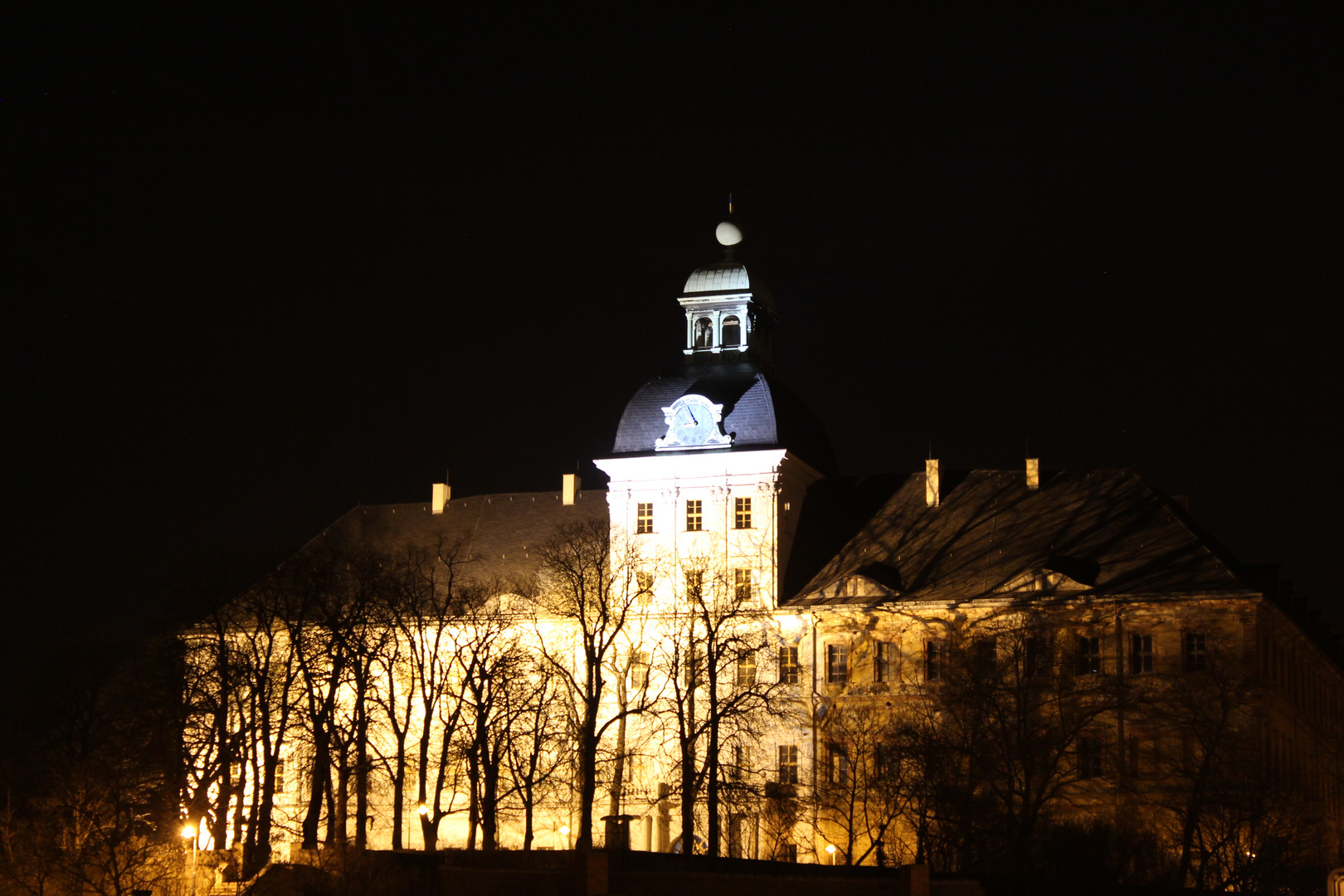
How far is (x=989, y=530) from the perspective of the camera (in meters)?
76.0

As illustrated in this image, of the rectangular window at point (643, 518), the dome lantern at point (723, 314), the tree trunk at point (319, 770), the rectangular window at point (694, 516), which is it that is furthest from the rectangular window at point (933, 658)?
the tree trunk at point (319, 770)

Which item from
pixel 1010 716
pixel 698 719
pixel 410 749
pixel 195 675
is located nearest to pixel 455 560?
pixel 410 749

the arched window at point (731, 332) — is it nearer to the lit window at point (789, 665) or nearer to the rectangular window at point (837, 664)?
the lit window at point (789, 665)

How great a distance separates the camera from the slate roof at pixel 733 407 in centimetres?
7644

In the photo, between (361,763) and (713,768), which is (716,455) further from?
(361,763)

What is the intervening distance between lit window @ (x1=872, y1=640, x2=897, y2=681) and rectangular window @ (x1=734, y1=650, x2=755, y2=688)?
4182 mm

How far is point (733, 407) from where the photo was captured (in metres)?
76.7

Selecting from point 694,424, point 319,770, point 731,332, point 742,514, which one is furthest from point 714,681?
point 731,332

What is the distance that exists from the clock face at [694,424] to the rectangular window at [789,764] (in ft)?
35.5

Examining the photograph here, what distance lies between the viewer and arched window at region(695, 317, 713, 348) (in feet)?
258

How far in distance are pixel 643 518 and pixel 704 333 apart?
7.07m

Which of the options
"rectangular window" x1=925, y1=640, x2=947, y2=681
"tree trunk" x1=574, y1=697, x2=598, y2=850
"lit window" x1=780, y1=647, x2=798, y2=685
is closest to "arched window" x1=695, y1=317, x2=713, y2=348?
"lit window" x1=780, y1=647, x2=798, y2=685

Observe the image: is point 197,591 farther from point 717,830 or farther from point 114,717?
point 717,830

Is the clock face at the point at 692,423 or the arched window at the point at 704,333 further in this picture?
Answer: the arched window at the point at 704,333
